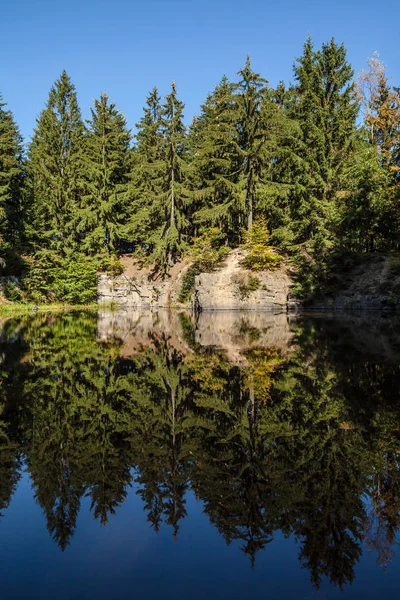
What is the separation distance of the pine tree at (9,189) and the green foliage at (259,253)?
19294 millimetres

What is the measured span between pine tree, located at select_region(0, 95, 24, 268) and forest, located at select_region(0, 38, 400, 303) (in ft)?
0.45

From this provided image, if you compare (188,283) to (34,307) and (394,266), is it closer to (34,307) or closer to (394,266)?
(34,307)

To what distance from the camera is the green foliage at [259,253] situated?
31.8 metres

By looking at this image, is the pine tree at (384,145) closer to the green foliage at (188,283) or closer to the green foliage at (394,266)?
the green foliage at (394,266)

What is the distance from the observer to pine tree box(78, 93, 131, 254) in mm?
40750

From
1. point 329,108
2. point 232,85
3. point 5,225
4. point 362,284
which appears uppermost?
point 232,85

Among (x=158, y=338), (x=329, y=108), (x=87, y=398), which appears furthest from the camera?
(x=329, y=108)

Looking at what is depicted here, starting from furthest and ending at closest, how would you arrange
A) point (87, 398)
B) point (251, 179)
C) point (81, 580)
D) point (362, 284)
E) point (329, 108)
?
point (251, 179) < point (329, 108) < point (362, 284) < point (87, 398) < point (81, 580)

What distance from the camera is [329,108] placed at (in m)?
31.1

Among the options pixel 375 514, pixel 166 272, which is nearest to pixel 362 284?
pixel 166 272

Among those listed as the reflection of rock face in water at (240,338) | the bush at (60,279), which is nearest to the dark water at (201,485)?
the reflection of rock face in water at (240,338)

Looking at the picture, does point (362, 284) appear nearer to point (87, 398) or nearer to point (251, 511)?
point (87, 398)

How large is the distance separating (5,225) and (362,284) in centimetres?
2922

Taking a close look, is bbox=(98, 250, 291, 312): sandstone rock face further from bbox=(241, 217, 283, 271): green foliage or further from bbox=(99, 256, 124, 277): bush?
bbox=(99, 256, 124, 277): bush
